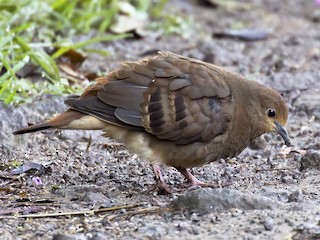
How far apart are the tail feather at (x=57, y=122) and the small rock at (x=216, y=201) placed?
930 millimetres

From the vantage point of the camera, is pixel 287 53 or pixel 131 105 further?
pixel 287 53

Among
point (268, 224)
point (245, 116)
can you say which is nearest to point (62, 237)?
point (268, 224)

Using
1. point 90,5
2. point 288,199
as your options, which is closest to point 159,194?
point 288,199

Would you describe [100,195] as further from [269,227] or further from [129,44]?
[129,44]

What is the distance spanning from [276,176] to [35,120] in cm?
180

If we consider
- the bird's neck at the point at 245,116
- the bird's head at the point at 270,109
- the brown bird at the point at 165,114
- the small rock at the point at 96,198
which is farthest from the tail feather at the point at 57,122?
the bird's head at the point at 270,109

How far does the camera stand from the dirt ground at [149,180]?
434 cm

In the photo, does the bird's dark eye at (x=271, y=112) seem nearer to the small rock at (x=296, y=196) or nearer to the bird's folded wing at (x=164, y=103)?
the bird's folded wing at (x=164, y=103)

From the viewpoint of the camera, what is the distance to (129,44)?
8930 millimetres

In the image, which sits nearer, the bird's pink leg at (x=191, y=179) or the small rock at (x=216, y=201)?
the small rock at (x=216, y=201)

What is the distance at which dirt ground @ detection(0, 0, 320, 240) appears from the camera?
171 inches

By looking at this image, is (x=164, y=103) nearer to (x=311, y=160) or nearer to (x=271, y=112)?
(x=271, y=112)

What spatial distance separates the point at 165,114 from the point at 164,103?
0.21ft

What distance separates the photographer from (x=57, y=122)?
17.0 ft
